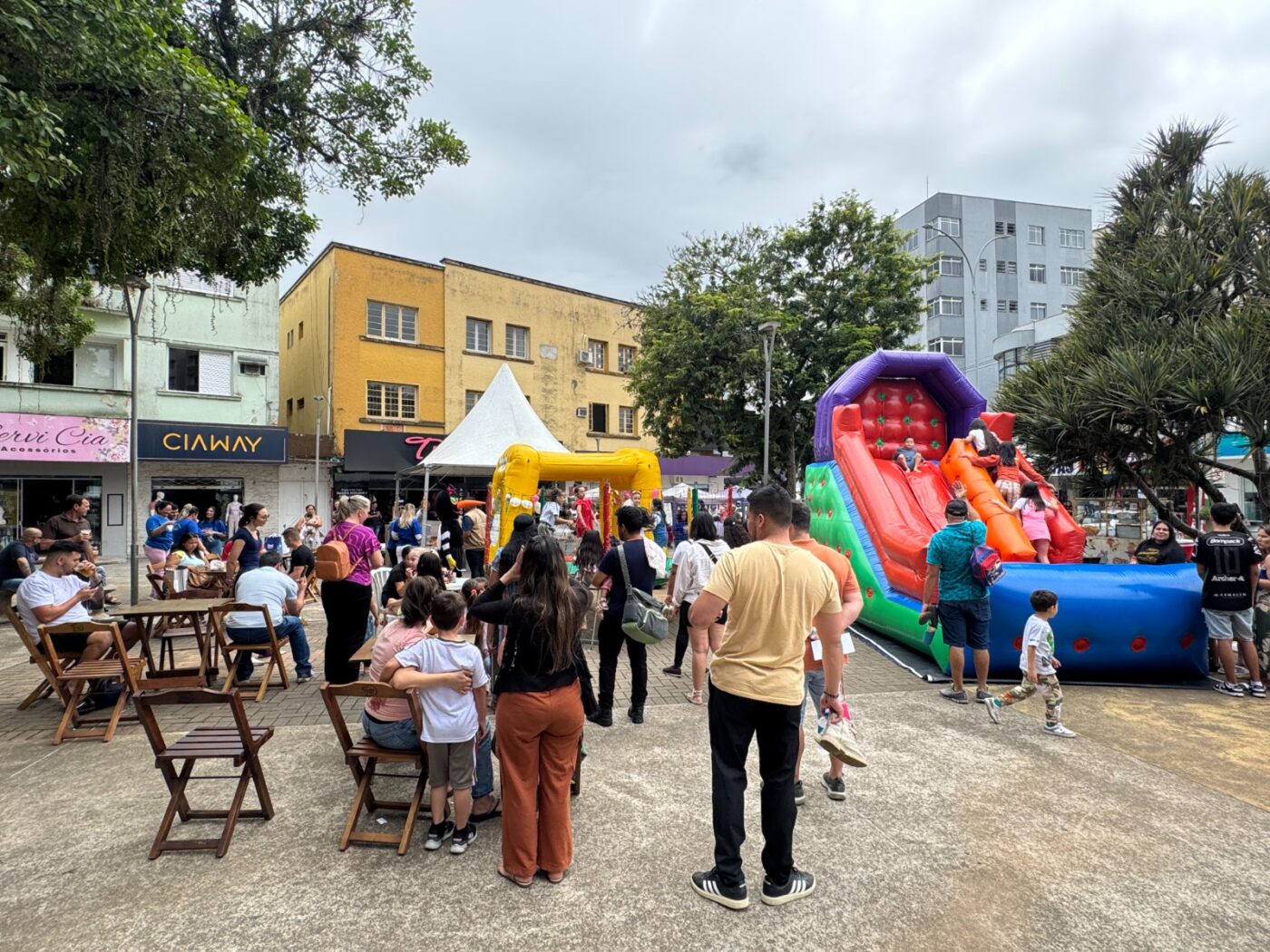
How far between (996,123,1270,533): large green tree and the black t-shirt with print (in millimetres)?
4594

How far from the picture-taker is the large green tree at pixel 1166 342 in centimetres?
996

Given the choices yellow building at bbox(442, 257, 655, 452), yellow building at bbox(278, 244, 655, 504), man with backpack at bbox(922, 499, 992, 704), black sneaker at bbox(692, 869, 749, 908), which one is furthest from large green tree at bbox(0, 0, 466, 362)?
yellow building at bbox(442, 257, 655, 452)

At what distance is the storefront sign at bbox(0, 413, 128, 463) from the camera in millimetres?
15508

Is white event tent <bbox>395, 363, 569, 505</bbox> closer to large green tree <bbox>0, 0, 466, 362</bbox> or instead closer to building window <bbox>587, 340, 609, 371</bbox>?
large green tree <bbox>0, 0, 466, 362</bbox>

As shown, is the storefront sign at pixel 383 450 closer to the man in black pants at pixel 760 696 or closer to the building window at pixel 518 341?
the building window at pixel 518 341

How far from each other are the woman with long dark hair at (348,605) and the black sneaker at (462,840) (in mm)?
2372

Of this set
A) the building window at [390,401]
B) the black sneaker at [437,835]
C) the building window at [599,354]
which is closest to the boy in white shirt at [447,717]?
the black sneaker at [437,835]

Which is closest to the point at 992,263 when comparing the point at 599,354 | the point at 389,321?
the point at 599,354

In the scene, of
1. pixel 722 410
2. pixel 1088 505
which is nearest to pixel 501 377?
pixel 722 410

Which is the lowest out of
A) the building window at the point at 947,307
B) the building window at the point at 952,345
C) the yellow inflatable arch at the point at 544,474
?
the yellow inflatable arch at the point at 544,474

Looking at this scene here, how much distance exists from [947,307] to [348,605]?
4268cm

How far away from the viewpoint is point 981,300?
4150cm

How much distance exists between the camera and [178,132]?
188 inches

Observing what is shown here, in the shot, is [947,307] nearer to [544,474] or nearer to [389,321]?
[389,321]
